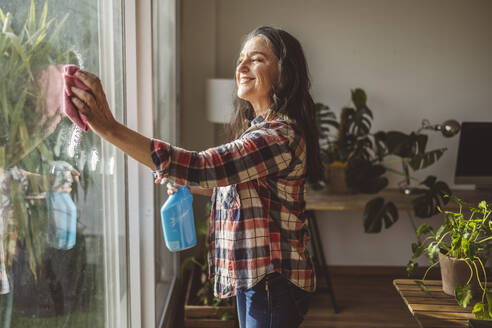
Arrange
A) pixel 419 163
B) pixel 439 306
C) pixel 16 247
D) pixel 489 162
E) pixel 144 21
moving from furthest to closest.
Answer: pixel 489 162 → pixel 419 163 → pixel 144 21 → pixel 439 306 → pixel 16 247

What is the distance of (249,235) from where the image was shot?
1317mm

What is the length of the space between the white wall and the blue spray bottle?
6.35 feet

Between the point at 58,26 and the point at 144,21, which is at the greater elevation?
the point at 144,21

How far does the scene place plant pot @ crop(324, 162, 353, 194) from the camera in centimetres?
337

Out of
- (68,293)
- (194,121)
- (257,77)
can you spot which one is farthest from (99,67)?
(194,121)

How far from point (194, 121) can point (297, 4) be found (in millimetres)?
1076

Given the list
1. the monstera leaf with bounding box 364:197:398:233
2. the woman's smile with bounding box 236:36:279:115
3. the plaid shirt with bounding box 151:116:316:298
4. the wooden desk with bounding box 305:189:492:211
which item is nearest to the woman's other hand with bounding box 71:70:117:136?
the plaid shirt with bounding box 151:116:316:298

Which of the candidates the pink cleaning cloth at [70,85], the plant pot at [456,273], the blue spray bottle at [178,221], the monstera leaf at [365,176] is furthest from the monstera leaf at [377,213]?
the pink cleaning cloth at [70,85]

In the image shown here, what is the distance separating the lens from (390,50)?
369 cm

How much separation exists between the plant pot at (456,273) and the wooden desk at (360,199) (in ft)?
4.97

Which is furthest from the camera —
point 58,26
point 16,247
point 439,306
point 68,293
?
point 439,306

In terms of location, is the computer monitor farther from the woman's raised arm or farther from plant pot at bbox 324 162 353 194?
the woman's raised arm

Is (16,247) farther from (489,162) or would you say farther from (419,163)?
(489,162)

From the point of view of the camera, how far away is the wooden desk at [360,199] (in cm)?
313
